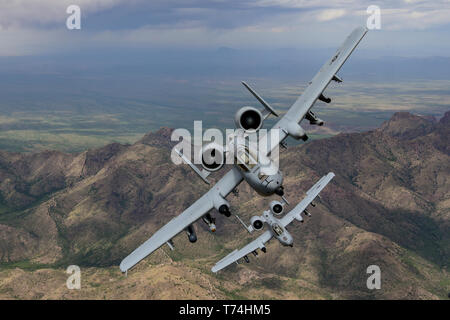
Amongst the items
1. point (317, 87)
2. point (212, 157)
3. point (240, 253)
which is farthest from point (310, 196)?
point (212, 157)

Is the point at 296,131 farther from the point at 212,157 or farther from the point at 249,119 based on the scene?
the point at 212,157

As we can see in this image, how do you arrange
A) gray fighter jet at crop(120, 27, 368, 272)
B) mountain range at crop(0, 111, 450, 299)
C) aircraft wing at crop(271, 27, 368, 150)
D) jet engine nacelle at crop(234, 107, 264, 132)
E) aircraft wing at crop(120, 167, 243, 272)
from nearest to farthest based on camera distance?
gray fighter jet at crop(120, 27, 368, 272), aircraft wing at crop(120, 167, 243, 272), jet engine nacelle at crop(234, 107, 264, 132), aircraft wing at crop(271, 27, 368, 150), mountain range at crop(0, 111, 450, 299)

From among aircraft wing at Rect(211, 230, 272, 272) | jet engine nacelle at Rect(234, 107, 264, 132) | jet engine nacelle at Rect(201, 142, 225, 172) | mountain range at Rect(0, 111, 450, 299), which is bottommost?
mountain range at Rect(0, 111, 450, 299)

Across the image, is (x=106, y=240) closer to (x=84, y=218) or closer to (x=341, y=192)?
(x=84, y=218)

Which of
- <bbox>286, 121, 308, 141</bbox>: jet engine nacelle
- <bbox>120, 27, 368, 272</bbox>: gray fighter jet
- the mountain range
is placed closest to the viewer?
<bbox>120, 27, 368, 272</bbox>: gray fighter jet

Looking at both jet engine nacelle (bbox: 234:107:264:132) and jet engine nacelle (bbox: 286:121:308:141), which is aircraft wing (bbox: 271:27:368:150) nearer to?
jet engine nacelle (bbox: 286:121:308:141)

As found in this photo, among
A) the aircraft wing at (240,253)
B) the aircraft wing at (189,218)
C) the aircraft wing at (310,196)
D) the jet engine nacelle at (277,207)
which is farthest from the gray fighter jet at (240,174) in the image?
the aircraft wing at (240,253)

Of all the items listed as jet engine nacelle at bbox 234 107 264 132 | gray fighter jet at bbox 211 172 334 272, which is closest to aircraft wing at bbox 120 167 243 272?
jet engine nacelle at bbox 234 107 264 132

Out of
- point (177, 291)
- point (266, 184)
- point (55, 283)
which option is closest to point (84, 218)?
point (55, 283)
